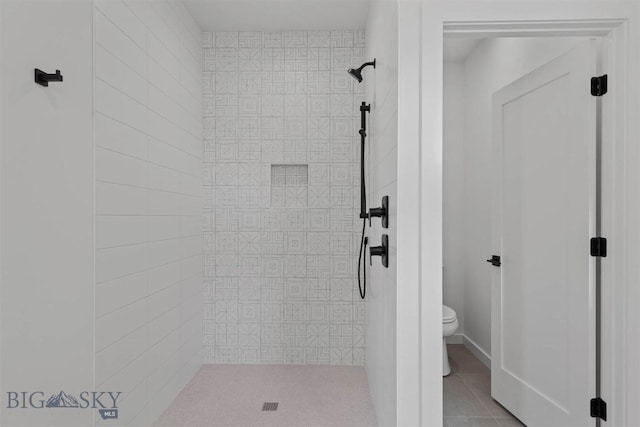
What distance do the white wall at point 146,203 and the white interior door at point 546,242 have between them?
213 centimetres

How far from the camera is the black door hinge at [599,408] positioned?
5.49ft

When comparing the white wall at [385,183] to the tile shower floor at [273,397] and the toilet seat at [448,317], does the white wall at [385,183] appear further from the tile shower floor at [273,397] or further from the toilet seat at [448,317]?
the toilet seat at [448,317]

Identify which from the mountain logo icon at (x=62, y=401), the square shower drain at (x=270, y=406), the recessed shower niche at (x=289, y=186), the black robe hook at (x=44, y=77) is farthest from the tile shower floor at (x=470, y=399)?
the black robe hook at (x=44, y=77)

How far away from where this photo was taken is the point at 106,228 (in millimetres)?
1790

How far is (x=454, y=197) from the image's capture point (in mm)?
3779

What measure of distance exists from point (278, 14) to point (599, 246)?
2576 mm

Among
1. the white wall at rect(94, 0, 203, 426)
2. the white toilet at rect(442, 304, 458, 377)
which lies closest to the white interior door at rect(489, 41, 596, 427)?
the white toilet at rect(442, 304, 458, 377)

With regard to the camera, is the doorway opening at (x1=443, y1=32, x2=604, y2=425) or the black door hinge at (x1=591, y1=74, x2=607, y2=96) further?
the doorway opening at (x1=443, y1=32, x2=604, y2=425)

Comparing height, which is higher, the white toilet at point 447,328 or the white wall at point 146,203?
the white wall at point 146,203

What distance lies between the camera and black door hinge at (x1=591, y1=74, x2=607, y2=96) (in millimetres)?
1669

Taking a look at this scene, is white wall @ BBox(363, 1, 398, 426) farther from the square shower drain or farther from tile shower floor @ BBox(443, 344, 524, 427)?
the square shower drain

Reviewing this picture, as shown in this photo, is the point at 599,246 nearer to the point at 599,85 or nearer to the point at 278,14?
the point at 599,85
